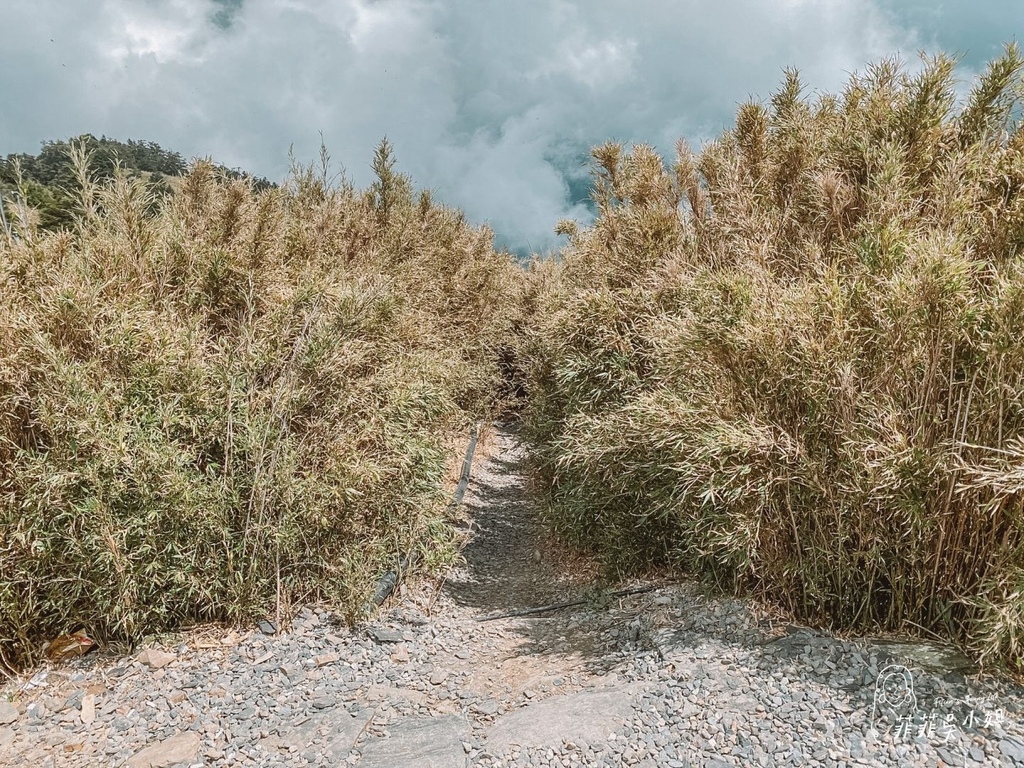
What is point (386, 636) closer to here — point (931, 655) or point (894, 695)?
point (894, 695)

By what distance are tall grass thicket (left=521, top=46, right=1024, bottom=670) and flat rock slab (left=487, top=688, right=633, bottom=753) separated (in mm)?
779

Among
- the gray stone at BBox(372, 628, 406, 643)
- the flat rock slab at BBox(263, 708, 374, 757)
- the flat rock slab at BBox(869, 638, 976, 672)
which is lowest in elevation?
the flat rock slab at BBox(263, 708, 374, 757)

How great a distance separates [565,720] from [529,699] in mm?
311

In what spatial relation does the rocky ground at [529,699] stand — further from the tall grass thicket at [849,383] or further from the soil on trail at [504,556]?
the soil on trail at [504,556]

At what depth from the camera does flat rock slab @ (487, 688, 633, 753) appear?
6.88ft

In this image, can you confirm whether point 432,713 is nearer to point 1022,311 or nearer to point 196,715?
point 196,715

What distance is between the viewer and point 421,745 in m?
2.18

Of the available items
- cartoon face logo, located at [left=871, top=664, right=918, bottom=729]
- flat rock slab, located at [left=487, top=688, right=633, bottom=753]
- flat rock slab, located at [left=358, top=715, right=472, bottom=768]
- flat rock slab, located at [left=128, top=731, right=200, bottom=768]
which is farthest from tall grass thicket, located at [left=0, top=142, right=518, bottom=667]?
cartoon face logo, located at [left=871, top=664, right=918, bottom=729]

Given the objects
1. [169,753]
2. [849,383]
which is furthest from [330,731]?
[849,383]

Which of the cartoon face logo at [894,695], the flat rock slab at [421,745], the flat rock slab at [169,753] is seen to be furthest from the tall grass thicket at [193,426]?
the cartoon face logo at [894,695]

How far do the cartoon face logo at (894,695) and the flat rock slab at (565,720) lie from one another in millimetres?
844

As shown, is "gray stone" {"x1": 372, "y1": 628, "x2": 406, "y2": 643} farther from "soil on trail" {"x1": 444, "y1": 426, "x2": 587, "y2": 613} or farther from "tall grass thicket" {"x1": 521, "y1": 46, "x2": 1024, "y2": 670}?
"tall grass thicket" {"x1": 521, "y1": 46, "x2": 1024, "y2": 670}

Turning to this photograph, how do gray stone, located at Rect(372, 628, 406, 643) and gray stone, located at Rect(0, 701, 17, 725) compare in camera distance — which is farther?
gray stone, located at Rect(372, 628, 406, 643)

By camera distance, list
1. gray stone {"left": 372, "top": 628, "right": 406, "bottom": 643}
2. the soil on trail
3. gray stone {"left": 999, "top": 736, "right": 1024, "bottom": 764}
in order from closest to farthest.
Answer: gray stone {"left": 999, "top": 736, "right": 1024, "bottom": 764}
gray stone {"left": 372, "top": 628, "right": 406, "bottom": 643}
the soil on trail
